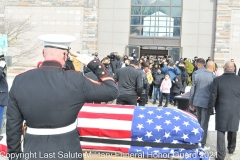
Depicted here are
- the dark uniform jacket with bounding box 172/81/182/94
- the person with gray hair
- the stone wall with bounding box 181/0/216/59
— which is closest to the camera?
the person with gray hair

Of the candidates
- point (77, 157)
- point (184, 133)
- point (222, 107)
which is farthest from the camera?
point (222, 107)

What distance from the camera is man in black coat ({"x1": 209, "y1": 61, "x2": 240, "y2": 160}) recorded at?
5.01 meters

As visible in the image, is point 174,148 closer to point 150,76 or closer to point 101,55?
point 150,76

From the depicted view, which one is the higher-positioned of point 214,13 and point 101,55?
point 214,13

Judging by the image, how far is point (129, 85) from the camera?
652 centimetres

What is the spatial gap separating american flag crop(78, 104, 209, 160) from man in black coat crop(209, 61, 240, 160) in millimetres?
1787

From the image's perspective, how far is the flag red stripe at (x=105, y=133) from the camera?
3.28 m

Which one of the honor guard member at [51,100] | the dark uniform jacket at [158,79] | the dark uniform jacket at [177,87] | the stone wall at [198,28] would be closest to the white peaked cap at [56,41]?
the honor guard member at [51,100]

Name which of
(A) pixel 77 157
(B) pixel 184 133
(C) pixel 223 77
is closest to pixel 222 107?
(C) pixel 223 77

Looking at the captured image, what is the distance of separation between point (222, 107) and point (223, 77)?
487mm

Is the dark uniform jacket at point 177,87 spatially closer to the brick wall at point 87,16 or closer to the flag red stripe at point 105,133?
the flag red stripe at point 105,133

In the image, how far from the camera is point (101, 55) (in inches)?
849

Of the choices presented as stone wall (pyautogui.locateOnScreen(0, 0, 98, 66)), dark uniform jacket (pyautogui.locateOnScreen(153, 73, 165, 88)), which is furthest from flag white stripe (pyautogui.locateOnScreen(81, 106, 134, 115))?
stone wall (pyautogui.locateOnScreen(0, 0, 98, 66))

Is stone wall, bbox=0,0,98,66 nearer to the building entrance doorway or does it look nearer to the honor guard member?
the building entrance doorway
